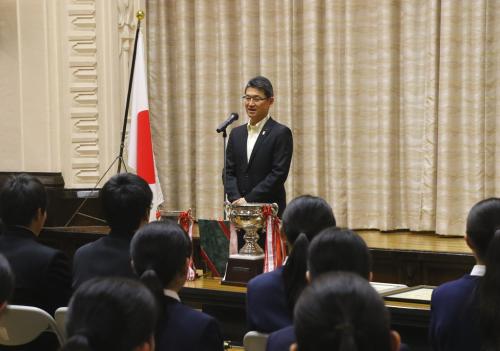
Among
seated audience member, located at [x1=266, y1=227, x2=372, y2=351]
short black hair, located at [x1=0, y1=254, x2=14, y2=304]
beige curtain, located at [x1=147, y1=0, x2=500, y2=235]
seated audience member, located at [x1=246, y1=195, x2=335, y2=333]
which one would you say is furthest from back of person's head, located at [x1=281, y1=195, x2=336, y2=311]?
beige curtain, located at [x1=147, y1=0, x2=500, y2=235]

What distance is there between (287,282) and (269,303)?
0.31ft

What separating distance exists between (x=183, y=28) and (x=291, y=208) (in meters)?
5.04

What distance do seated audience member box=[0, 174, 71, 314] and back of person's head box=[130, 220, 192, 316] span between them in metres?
0.76

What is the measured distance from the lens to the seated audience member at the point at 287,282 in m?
2.54

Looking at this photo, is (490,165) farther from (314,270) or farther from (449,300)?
(314,270)

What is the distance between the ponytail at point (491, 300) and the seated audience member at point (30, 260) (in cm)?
144

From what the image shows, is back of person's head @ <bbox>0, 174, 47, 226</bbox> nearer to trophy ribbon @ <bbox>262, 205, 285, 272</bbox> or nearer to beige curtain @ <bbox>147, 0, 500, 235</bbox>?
trophy ribbon @ <bbox>262, 205, 285, 272</bbox>

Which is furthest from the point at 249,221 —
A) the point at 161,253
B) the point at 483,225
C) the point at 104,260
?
the point at 161,253

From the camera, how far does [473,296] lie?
2.29 metres

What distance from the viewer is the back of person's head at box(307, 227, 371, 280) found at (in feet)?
6.26

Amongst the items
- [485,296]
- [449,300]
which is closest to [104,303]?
[485,296]

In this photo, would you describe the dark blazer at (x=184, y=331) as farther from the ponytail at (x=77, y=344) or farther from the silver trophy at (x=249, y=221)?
the silver trophy at (x=249, y=221)

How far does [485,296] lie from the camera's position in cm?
209

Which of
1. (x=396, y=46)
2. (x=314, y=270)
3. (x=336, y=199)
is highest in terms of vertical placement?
(x=396, y=46)
